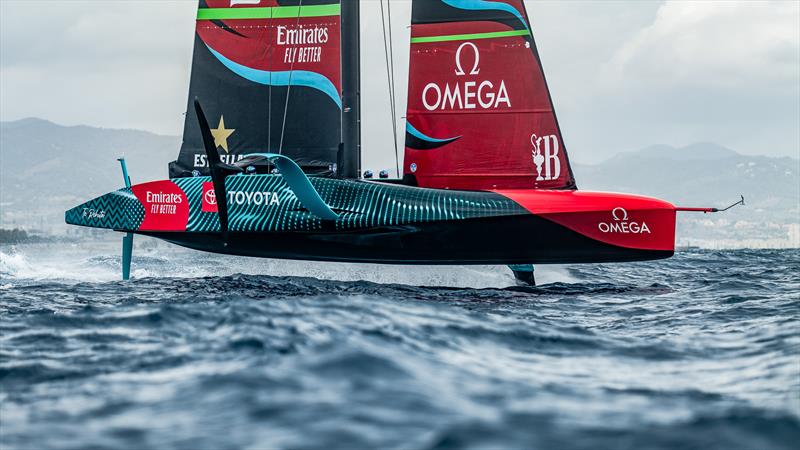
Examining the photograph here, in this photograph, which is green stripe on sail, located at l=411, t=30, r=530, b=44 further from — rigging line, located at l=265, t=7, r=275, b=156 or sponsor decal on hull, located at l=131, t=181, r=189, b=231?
sponsor decal on hull, located at l=131, t=181, r=189, b=231

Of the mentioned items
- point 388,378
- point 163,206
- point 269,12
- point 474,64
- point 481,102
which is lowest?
point 388,378

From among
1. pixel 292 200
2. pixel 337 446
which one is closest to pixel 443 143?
pixel 292 200

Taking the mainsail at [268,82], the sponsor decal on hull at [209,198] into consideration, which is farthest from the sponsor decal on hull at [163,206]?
the mainsail at [268,82]

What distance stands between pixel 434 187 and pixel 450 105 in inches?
50.9

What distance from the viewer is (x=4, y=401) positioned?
4.38 metres

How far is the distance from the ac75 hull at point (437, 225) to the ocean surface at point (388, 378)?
13.0 ft

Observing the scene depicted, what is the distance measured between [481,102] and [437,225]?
225 centimetres

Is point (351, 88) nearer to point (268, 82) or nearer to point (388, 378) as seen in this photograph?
point (268, 82)

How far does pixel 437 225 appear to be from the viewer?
1298 centimetres

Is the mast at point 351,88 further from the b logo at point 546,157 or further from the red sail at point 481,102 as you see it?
the b logo at point 546,157

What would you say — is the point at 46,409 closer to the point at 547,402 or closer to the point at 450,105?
the point at 547,402

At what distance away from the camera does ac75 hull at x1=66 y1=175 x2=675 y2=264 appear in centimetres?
1281

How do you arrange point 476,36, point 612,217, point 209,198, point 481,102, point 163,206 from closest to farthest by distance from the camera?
point 612,217
point 481,102
point 476,36
point 209,198
point 163,206

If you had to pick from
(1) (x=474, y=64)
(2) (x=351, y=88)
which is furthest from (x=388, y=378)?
Result: (2) (x=351, y=88)
